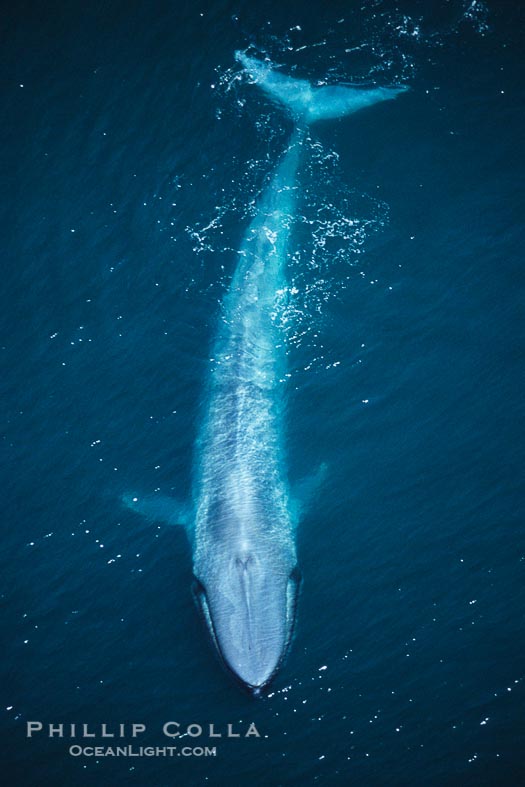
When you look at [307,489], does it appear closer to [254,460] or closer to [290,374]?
[254,460]

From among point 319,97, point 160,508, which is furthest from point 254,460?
point 319,97

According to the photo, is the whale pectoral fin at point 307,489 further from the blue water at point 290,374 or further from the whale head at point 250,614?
the whale head at point 250,614

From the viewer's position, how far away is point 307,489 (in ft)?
55.0

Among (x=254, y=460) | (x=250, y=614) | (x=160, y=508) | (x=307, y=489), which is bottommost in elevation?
(x=250, y=614)

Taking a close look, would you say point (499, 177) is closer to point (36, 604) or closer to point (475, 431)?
point (475, 431)

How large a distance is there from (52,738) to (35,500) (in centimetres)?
601

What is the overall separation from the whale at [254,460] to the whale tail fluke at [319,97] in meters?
0.03

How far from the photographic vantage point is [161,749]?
15.8 meters

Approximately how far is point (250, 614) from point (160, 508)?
3.87 m

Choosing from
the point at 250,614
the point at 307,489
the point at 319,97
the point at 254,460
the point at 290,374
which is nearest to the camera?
the point at 250,614

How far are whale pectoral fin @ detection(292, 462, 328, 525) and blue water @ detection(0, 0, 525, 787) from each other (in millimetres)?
200

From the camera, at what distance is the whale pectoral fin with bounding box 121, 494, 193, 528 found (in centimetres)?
1648

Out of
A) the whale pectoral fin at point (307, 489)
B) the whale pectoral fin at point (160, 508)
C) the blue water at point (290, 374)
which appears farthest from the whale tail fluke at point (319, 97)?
the whale pectoral fin at point (160, 508)

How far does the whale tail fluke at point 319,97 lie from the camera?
18.5 m
